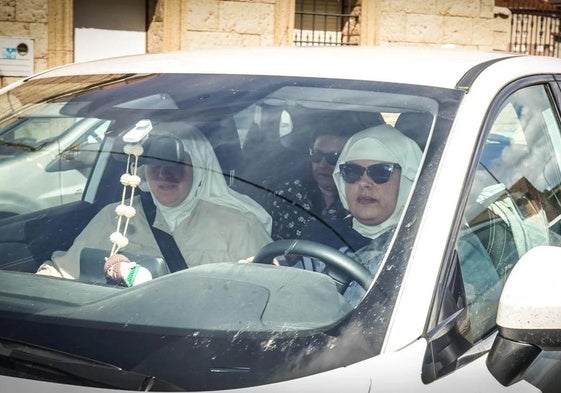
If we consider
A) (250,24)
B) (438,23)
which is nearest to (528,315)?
(250,24)

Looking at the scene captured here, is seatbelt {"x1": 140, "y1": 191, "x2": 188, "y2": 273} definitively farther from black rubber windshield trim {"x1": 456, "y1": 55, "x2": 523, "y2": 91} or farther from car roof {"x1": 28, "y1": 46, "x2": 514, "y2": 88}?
black rubber windshield trim {"x1": 456, "y1": 55, "x2": 523, "y2": 91}

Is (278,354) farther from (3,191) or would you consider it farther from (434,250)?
(3,191)

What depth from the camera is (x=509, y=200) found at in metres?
2.61

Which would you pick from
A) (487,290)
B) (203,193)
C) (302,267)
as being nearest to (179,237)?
(203,193)

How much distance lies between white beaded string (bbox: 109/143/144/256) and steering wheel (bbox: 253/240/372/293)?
15.8 inches

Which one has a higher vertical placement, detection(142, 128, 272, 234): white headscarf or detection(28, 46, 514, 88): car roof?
detection(28, 46, 514, 88): car roof

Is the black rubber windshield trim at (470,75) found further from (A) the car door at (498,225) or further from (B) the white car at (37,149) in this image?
(B) the white car at (37,149)

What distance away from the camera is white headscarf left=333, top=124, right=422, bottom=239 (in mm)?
2248

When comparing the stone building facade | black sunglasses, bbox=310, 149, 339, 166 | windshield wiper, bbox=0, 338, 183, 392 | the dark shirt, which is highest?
the stone building facade

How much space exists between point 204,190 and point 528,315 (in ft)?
3.46

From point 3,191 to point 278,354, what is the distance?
1289mm

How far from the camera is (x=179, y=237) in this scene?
2502mm

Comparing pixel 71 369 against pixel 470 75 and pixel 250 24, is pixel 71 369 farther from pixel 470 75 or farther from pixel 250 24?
pixel 250 24

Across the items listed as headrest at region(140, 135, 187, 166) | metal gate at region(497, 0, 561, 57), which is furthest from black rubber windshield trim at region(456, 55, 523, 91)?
metal gate at region(497, 0, 561, 57)
